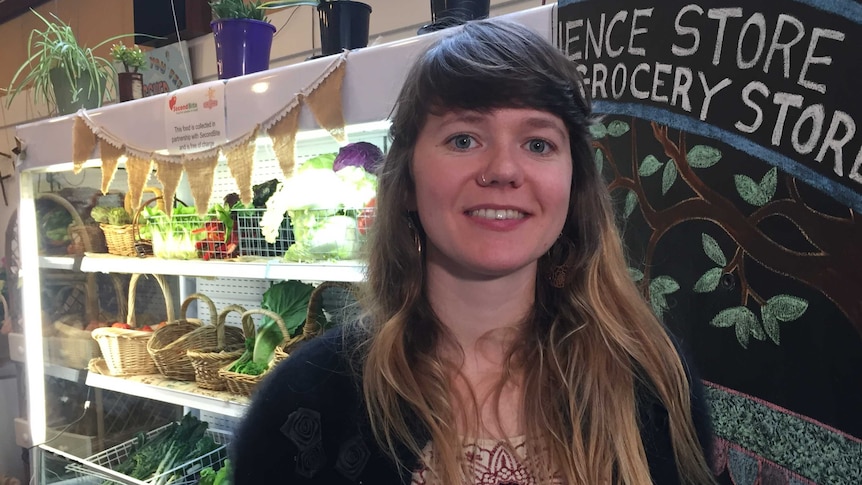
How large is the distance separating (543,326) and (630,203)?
36cm

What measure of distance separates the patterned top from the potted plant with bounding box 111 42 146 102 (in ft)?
8.08

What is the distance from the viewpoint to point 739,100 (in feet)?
3.71

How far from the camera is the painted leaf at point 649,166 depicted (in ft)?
4.11

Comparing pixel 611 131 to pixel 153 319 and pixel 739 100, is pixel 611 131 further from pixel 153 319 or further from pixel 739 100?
pixel 153 319

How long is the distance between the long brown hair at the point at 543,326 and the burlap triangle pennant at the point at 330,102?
23.0 inches

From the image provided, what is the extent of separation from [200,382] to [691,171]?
6.13 feet

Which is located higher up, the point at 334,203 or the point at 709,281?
the point at 334,203

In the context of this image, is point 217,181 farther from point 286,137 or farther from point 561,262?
point 561,262

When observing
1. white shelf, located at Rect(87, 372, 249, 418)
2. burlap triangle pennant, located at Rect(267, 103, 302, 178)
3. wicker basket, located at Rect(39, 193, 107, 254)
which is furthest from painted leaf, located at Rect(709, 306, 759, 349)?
wicker basket, located at Rect(39, 193, 107, 254)

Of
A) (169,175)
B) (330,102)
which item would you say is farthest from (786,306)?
(169,175)

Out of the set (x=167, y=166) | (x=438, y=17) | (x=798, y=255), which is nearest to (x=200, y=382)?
(x=167, y=166)

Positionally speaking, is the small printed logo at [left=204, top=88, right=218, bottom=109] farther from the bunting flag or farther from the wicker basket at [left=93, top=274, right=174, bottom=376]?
the wicker basket at [left=93, top=274, right=174, bottom=376]

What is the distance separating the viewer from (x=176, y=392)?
7.32ft

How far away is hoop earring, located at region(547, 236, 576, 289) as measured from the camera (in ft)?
3.93
